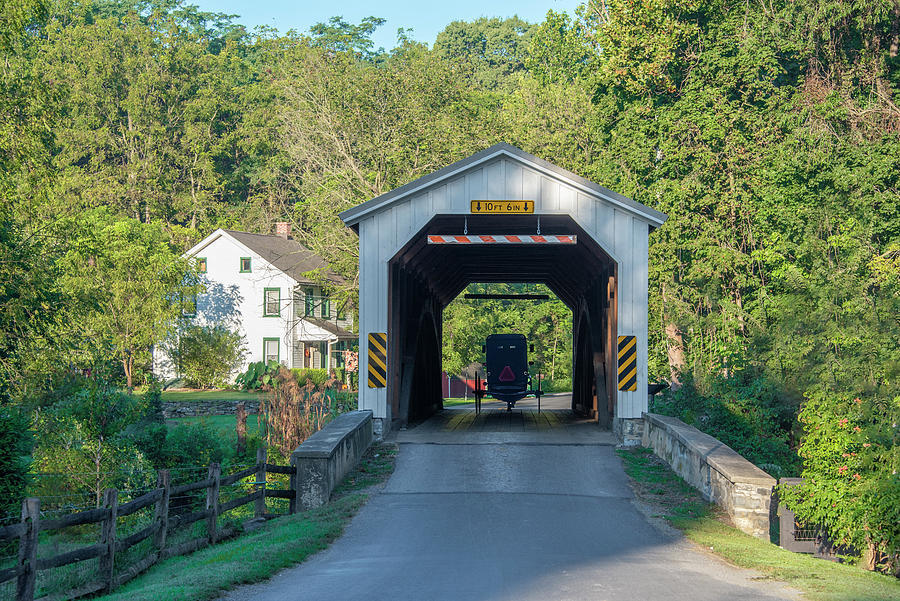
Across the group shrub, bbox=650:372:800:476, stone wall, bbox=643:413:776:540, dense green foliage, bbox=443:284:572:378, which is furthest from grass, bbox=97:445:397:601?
dense green foliage, bbox=443:284:572:378

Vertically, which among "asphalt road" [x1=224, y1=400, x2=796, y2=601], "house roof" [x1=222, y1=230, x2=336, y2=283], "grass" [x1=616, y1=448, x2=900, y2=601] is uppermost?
"house roof" [x1=222, y1=230, x2=336, y2=283]

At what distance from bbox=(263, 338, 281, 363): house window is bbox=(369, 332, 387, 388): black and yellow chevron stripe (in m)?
34.1

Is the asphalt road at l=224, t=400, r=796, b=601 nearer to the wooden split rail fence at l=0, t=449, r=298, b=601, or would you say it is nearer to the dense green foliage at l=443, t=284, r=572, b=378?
the wooden split rail fence at l=0, t=449, r=298, b=601

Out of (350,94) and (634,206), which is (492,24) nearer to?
(350,94)

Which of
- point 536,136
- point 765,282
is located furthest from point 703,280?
point 536,136

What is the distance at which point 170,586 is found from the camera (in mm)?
8461

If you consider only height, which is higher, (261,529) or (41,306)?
(41,306)

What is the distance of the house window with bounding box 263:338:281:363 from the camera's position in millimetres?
50719

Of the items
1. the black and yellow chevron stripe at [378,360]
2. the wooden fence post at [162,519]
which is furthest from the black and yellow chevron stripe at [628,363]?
the wooden fence post at [162,519]

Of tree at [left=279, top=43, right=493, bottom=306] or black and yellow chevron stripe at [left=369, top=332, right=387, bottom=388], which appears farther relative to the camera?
tree at [left=279, top=43, right=493, bottom=306]

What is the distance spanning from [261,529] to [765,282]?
22.3m

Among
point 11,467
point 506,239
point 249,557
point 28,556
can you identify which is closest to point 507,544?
point 249,557

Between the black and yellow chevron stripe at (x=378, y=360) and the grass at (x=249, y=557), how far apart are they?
334cm

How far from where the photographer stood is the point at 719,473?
1258cm
